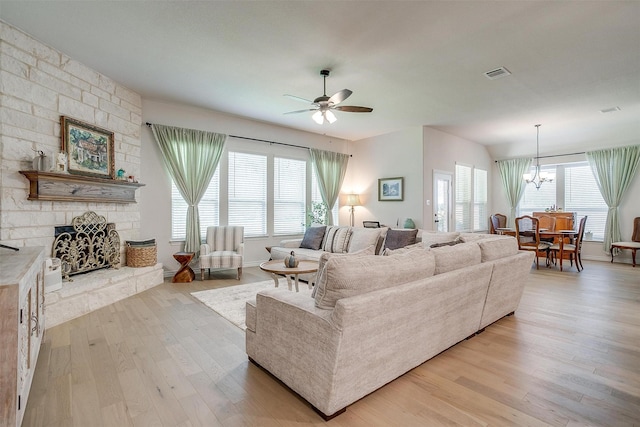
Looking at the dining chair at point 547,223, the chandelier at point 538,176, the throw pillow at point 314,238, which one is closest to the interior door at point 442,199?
the chandelier at point 538,176

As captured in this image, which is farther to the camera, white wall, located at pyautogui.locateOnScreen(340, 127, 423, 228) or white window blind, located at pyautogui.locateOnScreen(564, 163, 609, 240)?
Answer: white window blind, located at pyautogui.locateOnScreen(564, 163, 609, 240)

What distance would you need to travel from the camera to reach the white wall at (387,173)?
6.65 meters

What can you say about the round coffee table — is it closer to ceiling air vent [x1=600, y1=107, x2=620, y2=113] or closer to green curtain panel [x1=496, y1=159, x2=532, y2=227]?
ceiling air vent [x1=600, y1=107, x2=620, y2=113]

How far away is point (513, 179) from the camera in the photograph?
27.9 ft

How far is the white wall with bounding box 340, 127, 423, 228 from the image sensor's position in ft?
21.8

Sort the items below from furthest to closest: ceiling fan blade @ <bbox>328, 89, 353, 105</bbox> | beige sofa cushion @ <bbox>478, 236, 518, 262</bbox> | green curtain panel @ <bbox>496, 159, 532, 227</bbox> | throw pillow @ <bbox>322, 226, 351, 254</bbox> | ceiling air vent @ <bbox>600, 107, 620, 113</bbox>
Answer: green curtain panel @ <bbox>496, 159, 532, 227</bbox>
ceiling air vent @ <bbox>600, 107, 620, 113</bbox>
throw pillow @ <bbox>322, 226, 351, 254</bbox>
ceiling fan blade @ <bbox>328, 89, 353, 105</bbox>
beige sofa cushion @ <bbox>478, 236, 518, 262</bbox>

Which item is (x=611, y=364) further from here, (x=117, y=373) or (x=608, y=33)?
(x=117, y=373)

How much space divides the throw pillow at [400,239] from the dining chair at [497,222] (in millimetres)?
4152

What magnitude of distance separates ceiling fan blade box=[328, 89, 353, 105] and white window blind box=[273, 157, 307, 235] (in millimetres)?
3105

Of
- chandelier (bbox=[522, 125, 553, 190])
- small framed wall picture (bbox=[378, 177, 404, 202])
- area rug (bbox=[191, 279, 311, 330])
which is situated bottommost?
area rug (bbox=[191, 279, 311, 330])

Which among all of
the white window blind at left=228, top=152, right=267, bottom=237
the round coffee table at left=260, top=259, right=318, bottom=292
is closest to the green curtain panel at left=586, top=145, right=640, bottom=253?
the round coffee table at left=260, top=259, right=318, bottom=292

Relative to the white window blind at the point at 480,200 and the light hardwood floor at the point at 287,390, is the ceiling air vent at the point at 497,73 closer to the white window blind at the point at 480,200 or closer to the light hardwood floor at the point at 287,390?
the light hardwood floor at the point at 287,390

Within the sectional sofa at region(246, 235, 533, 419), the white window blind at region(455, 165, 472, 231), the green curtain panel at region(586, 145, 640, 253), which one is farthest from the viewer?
the white window blind at region(455, 165, 472, 231)

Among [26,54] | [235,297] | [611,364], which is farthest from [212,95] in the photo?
[611,364]
